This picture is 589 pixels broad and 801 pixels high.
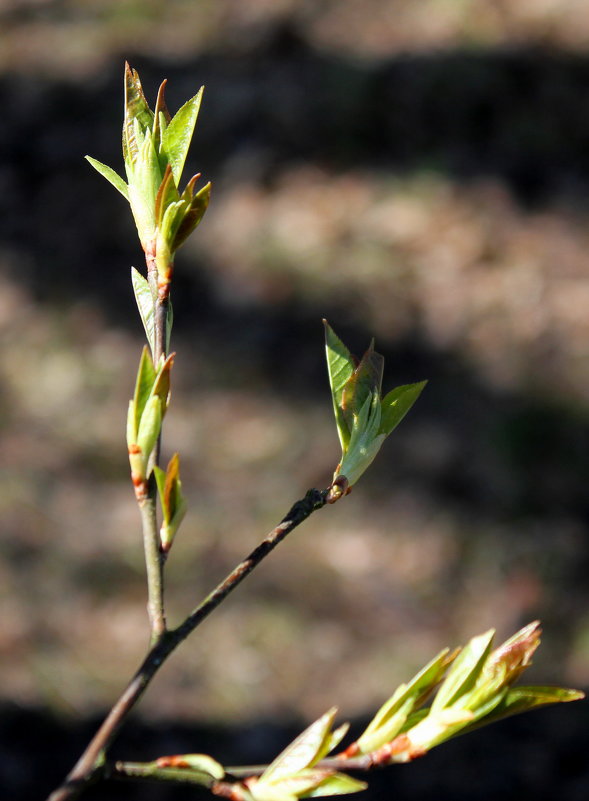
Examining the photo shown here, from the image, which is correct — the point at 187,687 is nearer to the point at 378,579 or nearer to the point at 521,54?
the point at 378,579

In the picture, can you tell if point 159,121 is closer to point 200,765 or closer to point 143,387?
point 143,387

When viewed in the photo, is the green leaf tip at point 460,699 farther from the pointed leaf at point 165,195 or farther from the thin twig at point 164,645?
the pointed leaf at point 165,195

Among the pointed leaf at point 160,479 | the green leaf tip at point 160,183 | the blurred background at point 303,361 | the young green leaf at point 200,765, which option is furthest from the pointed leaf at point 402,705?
the blurred background at point 303,361

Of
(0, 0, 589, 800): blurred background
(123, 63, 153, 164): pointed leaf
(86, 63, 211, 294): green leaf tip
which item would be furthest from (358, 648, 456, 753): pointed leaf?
(0, 0, 589, 800): blurred background

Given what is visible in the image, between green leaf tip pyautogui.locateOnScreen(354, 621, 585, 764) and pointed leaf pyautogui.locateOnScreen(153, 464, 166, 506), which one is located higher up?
pointed leaf pyautogui.locateOnScreen(153, 464, 166, 506)

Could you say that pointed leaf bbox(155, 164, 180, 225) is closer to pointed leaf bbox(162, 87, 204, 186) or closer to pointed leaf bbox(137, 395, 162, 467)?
pointed leaf bbox(162, 87, 204, 186)

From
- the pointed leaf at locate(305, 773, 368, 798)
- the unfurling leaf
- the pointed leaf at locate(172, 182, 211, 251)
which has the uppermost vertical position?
the pointed leaf at locate(172, 182, 211, 251)
